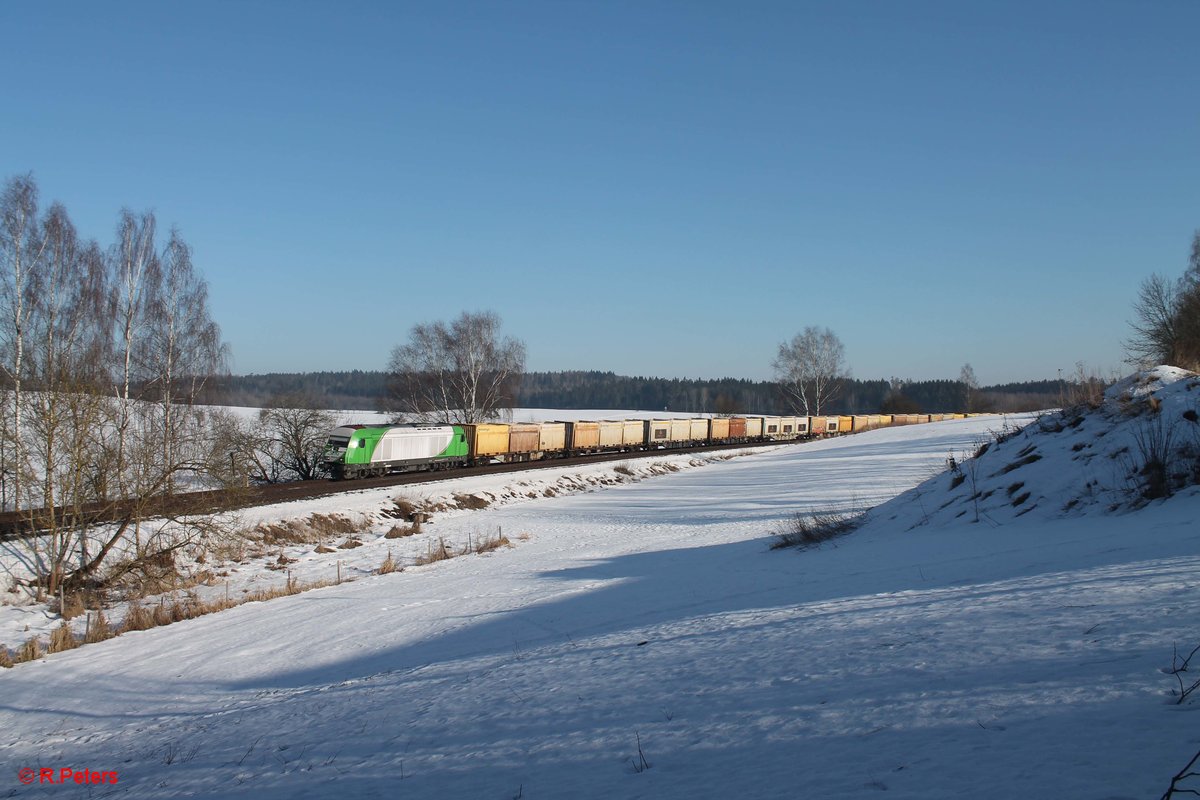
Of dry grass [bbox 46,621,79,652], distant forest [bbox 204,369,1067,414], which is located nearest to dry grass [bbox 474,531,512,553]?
dry grass [bbox 46,621,79,652]

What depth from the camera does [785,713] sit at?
4.30 m

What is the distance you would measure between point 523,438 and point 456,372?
1167cm

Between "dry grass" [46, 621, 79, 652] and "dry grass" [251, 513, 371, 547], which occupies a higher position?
"dry grass" [251, 513, 371, 547]

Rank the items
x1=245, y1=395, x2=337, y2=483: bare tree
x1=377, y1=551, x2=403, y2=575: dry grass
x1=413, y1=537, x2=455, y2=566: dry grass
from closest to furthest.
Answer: x1=377, y1=551, x2=403, y2=575: dry grass, x1=413, y1=537, x2=455, y2=566: dry grass, x1=245, y1=395, x2=337, y2=483: bare tree

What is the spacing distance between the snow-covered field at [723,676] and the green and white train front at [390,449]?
20.5 metres

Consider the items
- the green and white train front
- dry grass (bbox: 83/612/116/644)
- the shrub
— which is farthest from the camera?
the green and white train front

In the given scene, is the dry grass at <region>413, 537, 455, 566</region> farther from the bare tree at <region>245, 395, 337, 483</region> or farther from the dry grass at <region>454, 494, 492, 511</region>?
the bare tree at <region>245, 395, 337, 483</region>

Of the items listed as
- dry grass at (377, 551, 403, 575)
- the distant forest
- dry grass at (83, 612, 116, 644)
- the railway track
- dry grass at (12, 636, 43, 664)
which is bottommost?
dry grass at (83, 612, 116, 644)

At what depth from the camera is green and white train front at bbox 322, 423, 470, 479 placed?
33562mm

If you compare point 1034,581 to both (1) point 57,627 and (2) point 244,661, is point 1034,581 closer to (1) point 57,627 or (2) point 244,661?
(2) point 244,661

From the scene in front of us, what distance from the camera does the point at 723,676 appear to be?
207 inches

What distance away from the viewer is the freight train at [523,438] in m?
34.1

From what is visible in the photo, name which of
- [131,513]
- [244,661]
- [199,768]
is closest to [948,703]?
[199,768]

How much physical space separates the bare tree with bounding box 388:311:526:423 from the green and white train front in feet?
41.8
